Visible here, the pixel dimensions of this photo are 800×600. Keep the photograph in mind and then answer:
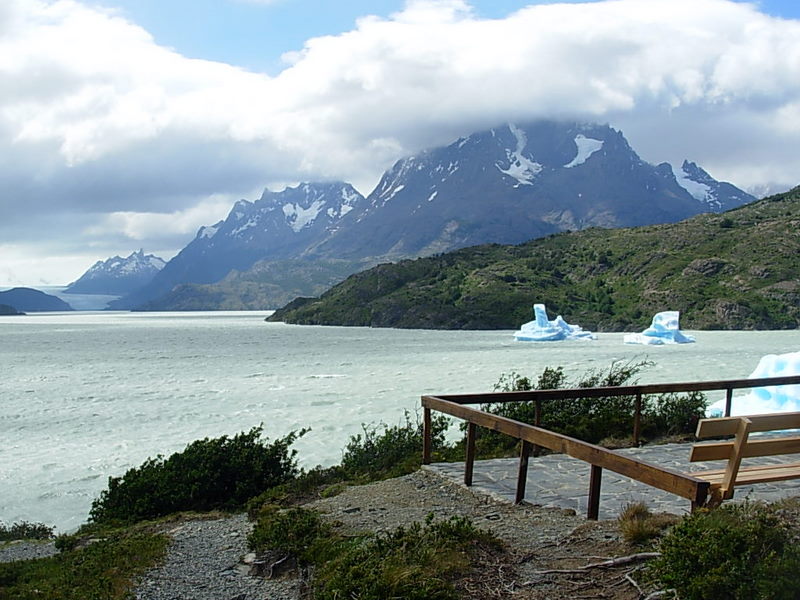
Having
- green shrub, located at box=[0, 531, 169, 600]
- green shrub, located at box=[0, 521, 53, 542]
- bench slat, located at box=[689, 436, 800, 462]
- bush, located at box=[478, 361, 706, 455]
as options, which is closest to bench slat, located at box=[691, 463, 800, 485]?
bench slat, located at box=[689, 436, 800, 462]

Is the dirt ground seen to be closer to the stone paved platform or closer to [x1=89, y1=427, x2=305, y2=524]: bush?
the stone paved platform

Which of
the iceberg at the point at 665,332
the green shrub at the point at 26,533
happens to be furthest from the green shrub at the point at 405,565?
the iceberg at the point at 665,332

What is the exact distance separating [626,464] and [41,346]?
86551 mm

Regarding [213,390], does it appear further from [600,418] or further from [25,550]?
[600,418]

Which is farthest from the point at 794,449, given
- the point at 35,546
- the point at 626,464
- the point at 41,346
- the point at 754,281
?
the point at 754,281

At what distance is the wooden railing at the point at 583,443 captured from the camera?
5258mm

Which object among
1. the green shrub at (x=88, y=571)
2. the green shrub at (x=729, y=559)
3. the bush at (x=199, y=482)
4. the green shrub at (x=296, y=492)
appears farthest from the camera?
the bush at (x=199, y=482)

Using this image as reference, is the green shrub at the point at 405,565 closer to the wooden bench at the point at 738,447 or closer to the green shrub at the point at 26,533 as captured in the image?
the wooden bench at the point at 738,447

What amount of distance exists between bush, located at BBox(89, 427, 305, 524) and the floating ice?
329 inches

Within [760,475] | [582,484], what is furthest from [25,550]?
[760,475]

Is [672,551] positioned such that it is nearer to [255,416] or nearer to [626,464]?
[626,464]

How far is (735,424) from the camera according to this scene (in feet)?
16.3

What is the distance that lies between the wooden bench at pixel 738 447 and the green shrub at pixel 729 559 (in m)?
0.52

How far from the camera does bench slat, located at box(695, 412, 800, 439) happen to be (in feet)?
16.0
